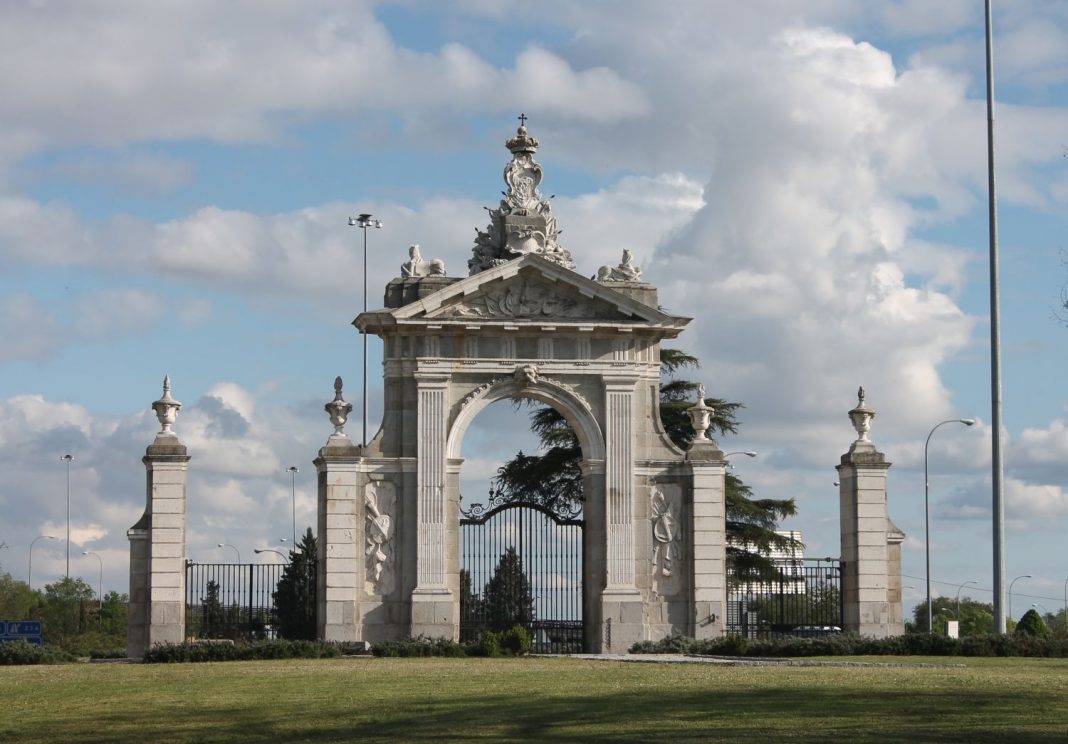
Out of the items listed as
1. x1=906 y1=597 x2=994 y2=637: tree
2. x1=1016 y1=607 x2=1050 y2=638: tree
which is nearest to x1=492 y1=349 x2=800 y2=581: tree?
x1=1016 y1=607 x2=1050 y2=638: tree

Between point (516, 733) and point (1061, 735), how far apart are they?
6.57m

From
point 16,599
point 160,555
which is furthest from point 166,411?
point 16,599

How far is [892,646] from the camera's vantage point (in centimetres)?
4016

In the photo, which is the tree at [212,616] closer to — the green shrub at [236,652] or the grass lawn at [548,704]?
the green shrub at [236,652]

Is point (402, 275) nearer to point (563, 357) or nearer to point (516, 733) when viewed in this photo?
point (563, 357)

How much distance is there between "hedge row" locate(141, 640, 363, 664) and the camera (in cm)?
3878

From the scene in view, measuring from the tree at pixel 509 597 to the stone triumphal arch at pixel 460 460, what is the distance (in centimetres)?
164

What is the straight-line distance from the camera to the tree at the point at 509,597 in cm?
4397

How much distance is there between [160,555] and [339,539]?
411 centimetres

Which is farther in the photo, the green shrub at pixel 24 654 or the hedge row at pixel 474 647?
the hedge row at pixel 474 647

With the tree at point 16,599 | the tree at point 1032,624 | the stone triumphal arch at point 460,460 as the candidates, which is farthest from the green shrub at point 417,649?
the tree at point 16,599

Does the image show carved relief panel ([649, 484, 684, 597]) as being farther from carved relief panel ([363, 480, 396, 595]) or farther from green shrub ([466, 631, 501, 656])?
carved relief panel ([363, 480, 396, 595])

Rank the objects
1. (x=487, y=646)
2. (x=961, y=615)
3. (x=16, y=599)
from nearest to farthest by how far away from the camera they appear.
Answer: (x=487, y=646)
(x=16, y=599)
(x=961, y=615)

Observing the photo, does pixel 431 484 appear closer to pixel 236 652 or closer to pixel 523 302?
pixel 523 302
